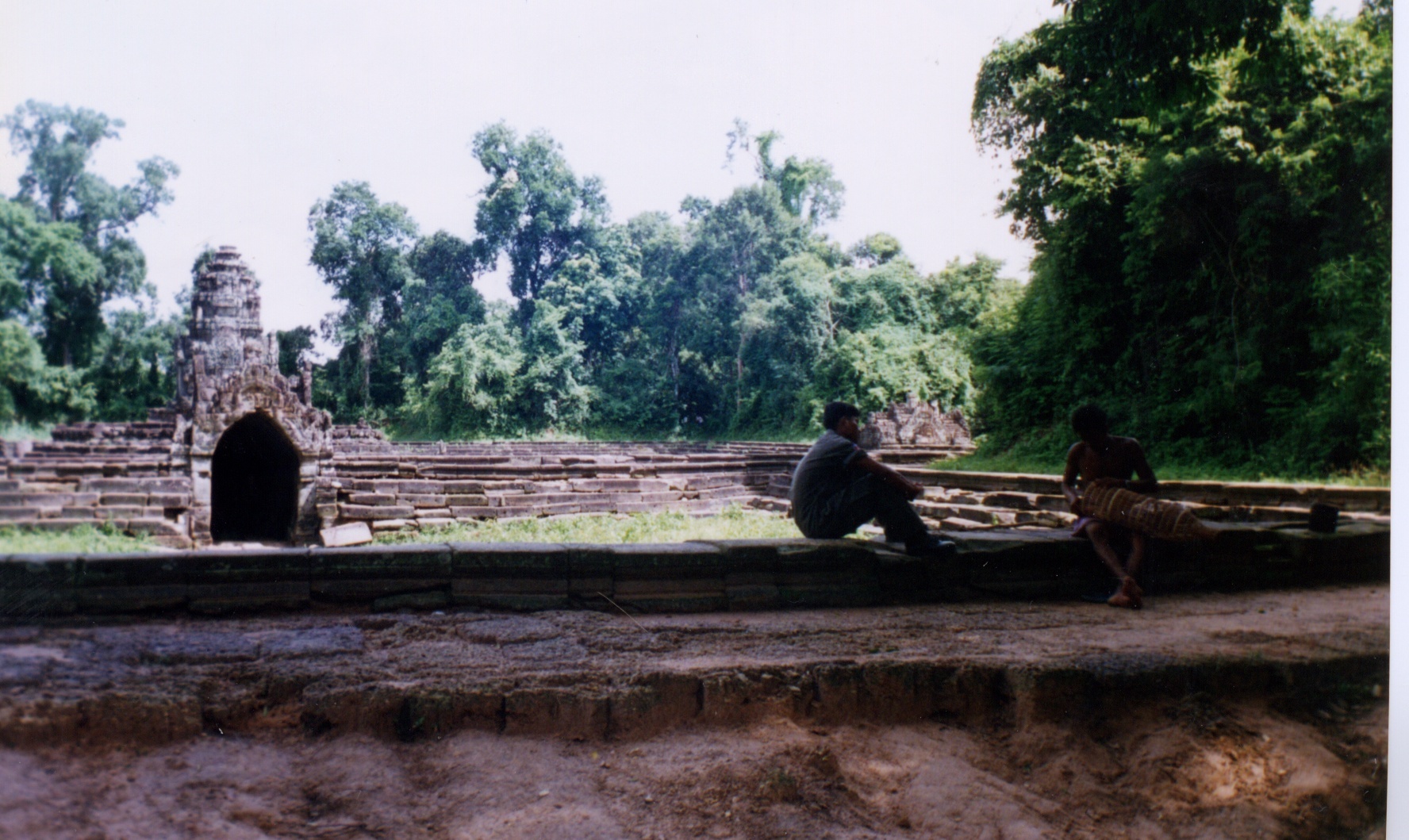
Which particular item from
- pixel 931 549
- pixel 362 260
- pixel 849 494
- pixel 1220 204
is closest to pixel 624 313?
pixel 362 260

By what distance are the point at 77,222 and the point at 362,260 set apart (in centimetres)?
135

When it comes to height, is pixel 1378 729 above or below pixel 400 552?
below

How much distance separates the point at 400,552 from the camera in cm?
279

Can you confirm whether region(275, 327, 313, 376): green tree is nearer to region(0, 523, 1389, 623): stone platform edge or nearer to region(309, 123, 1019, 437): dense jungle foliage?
region(309, 123, 1019, 437): dense jungle foliage

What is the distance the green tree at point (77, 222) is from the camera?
2.34 meters

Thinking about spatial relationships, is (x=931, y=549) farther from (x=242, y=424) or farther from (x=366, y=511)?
(x=242, y=424)

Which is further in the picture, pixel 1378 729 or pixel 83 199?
pixel 1378 729

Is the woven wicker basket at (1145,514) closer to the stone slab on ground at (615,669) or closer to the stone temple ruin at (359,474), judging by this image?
the stone slab on ground at (615,669)

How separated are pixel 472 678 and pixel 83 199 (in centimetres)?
216

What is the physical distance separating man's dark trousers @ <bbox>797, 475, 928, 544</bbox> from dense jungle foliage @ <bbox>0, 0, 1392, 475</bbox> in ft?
4.41

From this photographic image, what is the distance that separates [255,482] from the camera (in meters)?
7.34

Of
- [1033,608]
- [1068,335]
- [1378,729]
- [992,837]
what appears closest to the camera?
[992,837]

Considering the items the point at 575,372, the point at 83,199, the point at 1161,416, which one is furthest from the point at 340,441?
the point at 1161,416

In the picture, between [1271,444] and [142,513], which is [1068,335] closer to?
[1271,444]
